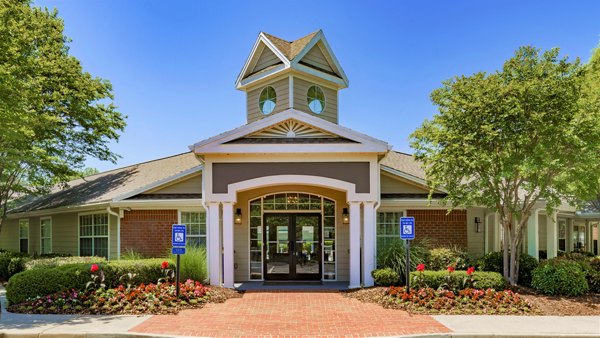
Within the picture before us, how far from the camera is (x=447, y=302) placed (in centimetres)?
1120

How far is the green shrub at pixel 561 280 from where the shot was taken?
40.2 feet

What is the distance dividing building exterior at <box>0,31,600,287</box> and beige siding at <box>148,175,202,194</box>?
35 mm

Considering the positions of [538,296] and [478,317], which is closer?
[478,317]

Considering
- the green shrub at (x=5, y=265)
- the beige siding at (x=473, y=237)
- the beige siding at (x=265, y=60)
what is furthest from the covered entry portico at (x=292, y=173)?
the green shrub at (x=5, y=265)

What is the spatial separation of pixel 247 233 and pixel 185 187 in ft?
9.00

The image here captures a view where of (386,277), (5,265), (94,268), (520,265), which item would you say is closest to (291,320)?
(386,277)

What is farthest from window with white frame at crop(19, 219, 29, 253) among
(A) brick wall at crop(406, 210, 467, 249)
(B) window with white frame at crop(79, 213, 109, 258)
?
(A) brick wall at crop(406, 210, 467, 249)

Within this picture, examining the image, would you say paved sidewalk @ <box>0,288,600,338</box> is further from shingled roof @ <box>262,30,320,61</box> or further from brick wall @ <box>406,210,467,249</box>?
shingled roof @ <box>262,30,320,61</box>

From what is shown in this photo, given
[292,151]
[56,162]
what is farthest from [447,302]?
[56,162]

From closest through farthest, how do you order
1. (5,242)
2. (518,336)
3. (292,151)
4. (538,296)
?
(518,336)
(538,296)
(292,151)
(5,242)

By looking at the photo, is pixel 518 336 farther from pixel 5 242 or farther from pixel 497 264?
pixel 5 242

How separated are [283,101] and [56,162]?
1033 centimetres

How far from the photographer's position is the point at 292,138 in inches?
558

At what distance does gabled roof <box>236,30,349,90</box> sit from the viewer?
1747cm
